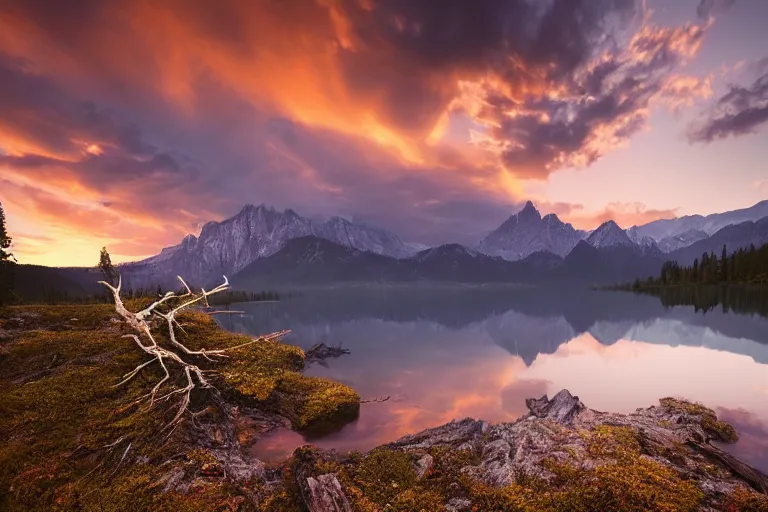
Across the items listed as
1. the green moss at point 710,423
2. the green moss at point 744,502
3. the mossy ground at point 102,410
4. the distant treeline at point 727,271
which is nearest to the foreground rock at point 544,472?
the green moss at point 744,502

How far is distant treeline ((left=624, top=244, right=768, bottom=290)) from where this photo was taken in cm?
10425

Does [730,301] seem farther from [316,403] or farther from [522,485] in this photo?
[316,403]

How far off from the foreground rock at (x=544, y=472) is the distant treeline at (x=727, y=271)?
140 metres

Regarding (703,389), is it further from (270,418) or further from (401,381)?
(270,418)

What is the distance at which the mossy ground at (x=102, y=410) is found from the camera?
21.7 ft

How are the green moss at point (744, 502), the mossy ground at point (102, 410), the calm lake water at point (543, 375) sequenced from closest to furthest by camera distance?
the green moss at point (744, 502)
the mossy ground at point (102, 410)
the calm lake water at point (543, 375)

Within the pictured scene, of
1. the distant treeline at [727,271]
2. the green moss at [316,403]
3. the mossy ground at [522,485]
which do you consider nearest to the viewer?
the mossy ground at [522,485]

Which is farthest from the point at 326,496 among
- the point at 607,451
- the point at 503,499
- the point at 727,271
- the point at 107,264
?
the point at 727,271

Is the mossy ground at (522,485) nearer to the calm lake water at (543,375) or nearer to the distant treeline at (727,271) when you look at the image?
the calm lake water at (543,375)

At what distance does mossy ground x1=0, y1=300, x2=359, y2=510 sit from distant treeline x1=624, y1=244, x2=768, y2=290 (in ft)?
483

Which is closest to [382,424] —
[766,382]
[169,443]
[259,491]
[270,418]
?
[270,418]

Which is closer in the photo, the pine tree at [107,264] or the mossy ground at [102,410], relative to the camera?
the mossy ground at [102,410]

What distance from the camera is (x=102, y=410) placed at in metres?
9.40

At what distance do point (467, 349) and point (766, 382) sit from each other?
1850cm
